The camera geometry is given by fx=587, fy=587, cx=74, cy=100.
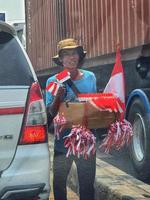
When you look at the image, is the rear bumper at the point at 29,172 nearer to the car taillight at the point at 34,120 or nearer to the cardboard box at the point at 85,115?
the car taillight at the point at 34,120

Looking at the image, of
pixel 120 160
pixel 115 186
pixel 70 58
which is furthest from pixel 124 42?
pixel 70 58

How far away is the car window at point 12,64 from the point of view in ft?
12.6

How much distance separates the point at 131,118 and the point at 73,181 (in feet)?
4.47

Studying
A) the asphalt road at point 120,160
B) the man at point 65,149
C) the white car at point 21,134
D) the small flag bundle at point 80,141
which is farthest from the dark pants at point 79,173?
the asphalt road at point 120,160

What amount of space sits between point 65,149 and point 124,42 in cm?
290

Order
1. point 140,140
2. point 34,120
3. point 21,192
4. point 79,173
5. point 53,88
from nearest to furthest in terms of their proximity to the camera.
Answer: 1. point 21,192
2. point 34,120
3. point 53,88
4. point 79,173
5. point 140,140

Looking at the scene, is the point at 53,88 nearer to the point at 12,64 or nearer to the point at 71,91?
the point at 71,91

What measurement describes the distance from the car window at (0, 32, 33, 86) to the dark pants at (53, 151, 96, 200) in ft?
3.46

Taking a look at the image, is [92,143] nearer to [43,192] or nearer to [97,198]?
[43,192]

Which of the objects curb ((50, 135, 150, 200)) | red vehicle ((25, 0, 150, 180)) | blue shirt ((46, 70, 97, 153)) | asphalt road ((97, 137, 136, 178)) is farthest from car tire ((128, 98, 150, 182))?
blue shirt ((46, 70, 97, 153))

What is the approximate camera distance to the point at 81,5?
9398 millimetres

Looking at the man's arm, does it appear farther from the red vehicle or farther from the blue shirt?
the red vehicle

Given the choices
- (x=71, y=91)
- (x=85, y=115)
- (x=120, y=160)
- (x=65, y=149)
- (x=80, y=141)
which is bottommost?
(x=120, y=160)

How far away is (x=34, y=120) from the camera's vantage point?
3857 mm
